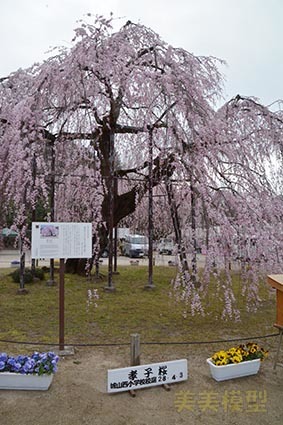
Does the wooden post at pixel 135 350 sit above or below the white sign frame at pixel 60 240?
below

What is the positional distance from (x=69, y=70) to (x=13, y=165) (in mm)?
1735

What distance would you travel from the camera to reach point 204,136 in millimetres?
5469

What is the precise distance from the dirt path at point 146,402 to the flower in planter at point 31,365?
0.19 metres

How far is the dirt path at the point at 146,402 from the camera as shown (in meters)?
2.82

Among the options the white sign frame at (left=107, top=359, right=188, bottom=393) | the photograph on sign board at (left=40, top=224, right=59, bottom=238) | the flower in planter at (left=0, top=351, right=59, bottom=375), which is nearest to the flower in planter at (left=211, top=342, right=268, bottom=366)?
the white sign frame at (left=107, top=359, right=188, bottom=393)

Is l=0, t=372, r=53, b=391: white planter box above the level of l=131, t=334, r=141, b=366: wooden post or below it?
below

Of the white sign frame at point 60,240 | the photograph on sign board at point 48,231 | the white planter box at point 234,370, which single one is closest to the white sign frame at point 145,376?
the white planter box at point 234,370

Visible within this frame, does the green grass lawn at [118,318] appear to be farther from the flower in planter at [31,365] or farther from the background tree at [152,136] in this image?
the flower in planter at [31,365]

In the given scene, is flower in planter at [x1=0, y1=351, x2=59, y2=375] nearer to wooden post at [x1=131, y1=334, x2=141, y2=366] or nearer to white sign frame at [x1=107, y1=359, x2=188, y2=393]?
white sign frame at [x1=107, y1=359, x2=188, y2=393]

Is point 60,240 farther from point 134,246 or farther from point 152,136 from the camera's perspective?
point 134,246

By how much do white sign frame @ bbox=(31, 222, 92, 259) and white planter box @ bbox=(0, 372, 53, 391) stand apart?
1224mm

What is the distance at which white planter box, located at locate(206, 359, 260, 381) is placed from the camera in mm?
3496

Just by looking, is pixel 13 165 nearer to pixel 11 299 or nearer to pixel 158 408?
pixel 11 299

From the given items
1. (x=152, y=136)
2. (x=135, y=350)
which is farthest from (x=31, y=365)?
(x=152, y=136)
